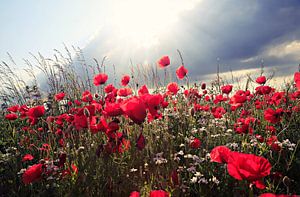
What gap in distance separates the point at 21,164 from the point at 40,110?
85 centimetres

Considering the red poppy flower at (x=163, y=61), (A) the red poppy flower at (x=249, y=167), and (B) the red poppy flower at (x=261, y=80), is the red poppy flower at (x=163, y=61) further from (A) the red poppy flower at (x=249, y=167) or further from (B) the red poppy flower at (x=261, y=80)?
(A) the red poppy flower at (x=249, y=167)

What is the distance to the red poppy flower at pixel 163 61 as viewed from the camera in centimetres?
493

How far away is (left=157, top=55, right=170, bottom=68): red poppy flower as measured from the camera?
4930 mm

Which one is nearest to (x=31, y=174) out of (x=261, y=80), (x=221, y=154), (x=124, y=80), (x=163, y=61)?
(x=221, y=154)

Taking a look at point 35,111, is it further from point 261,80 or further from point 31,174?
point 261,80

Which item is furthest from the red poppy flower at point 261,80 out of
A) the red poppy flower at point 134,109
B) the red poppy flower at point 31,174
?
the red poppy flower at point 31,174

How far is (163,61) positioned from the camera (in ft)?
16.2

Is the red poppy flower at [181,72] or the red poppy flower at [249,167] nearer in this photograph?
the red poppy flower at [249,167]

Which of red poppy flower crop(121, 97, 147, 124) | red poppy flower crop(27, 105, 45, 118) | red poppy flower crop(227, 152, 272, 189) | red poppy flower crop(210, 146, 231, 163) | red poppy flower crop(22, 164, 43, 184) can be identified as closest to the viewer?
red poppy flower crop(227, 152, 272, 189)

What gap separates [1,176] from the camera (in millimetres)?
3633

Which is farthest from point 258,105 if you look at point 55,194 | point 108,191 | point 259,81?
point 55,194

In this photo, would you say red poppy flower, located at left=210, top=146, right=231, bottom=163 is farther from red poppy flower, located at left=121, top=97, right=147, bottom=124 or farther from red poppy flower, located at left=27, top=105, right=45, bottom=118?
red poppy flower, located at left=27, top=105, right=45, bottom=118

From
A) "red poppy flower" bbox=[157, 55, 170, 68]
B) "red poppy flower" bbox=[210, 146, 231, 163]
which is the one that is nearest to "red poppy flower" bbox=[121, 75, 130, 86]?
"red poppy flower" bbox=[157, 55, 170, 68]

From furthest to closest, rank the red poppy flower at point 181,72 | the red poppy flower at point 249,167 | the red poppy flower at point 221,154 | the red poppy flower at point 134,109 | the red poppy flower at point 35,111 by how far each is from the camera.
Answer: the red poppy flower at point 181,72
the red poppy flower at point 35,111
the red poppy flower at point 134,109
the red poppy flower at point 221,154
the red poppy flower at point 249,167
